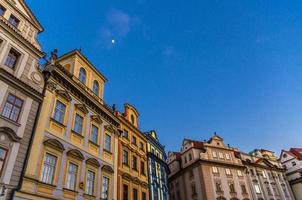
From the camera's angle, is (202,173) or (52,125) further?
(202,173)

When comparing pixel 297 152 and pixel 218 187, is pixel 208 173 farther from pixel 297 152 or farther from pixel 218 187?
pixel 297 152

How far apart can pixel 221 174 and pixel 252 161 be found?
12629mm

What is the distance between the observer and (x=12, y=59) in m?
16.1

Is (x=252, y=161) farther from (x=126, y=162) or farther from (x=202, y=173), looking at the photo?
(x=126, y=162)

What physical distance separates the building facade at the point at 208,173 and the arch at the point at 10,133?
32.4 m

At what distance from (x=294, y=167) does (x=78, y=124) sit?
56.9 m

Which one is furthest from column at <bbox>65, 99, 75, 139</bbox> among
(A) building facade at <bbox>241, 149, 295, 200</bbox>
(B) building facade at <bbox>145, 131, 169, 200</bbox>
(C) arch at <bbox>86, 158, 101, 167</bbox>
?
(A) building facade at <bbox>241, 149, 295, 200</bbox>

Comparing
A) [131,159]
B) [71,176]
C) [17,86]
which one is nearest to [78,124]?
[71,176]

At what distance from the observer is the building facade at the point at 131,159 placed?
23516mm

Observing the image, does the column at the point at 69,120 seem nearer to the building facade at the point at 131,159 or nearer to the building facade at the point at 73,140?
the building facade at the point at 73,140

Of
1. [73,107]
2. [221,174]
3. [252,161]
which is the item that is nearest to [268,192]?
[252,161]

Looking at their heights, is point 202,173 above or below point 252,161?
below

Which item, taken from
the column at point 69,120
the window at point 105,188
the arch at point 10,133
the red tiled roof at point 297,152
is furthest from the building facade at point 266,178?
the arch at point 10,133

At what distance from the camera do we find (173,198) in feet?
152
